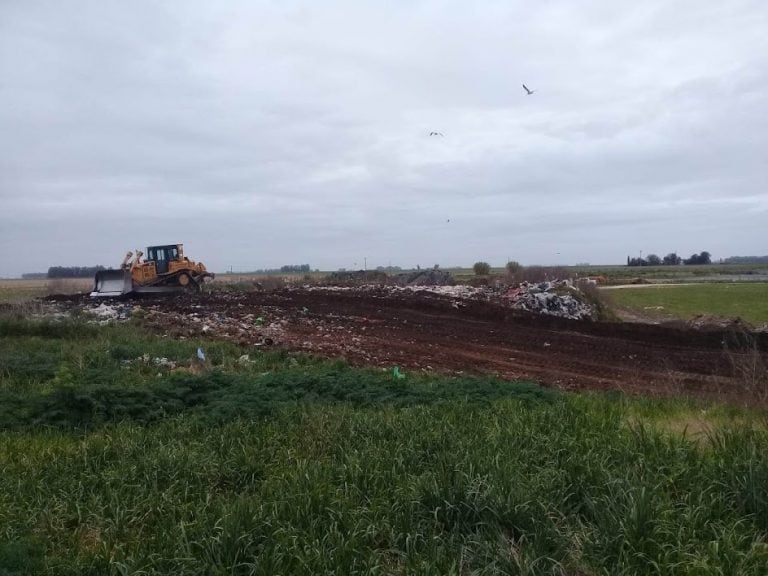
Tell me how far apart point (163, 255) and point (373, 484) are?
27970 mm

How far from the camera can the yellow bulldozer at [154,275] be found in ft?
93.4

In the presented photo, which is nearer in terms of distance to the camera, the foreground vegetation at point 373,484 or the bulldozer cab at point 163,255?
the foreground vegetation at point 373,484

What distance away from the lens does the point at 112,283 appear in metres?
28.8

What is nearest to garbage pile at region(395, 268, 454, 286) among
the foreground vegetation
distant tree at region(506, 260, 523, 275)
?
distant tree at region(506, 260, 523, 275)

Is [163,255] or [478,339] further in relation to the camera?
[163,255]

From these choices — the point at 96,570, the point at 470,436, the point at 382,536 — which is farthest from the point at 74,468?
the point at 470,436

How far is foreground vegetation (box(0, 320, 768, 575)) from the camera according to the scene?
13.4ft

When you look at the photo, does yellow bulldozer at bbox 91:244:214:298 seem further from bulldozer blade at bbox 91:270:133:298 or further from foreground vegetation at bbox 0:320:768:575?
foreground vegetation at bbox 0:320:768:575

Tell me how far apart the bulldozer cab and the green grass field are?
893 inches

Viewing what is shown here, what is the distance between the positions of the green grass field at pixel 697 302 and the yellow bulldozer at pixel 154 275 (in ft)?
72.1

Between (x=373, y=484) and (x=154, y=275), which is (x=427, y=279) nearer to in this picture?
(x=154, y=275)

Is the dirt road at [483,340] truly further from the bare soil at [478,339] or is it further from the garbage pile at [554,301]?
the garbage pile at [554,301]

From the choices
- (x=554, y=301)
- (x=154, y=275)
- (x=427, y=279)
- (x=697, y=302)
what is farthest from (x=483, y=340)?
(x=427, y=279)

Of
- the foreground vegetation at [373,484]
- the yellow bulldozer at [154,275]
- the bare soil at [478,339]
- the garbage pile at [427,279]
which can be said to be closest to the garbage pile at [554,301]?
the bare soil at [478,339]
